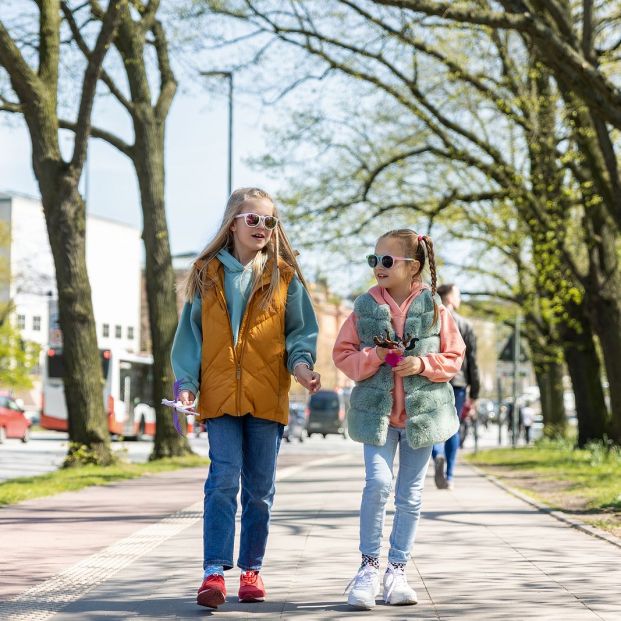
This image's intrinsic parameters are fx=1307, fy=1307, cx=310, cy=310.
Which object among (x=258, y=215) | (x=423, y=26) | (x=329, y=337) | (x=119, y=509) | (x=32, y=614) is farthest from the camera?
(x=329, y=337)

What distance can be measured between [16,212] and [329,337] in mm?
51955

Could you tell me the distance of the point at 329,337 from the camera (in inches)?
5349

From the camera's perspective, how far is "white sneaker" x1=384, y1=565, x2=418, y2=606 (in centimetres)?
596

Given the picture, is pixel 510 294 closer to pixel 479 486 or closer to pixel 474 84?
pixel 474 84

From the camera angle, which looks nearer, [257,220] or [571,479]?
[257,220]

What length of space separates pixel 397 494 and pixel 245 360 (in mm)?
1020

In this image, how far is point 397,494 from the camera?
626 centimetres

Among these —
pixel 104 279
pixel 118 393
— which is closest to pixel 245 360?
pixel 118 393

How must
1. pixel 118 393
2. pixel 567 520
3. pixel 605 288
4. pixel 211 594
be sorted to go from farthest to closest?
1. pixel 118 393
2. pixel 605 288
3. pixel 567 520
4. pixel 211 594

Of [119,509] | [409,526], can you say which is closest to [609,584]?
[409,526]

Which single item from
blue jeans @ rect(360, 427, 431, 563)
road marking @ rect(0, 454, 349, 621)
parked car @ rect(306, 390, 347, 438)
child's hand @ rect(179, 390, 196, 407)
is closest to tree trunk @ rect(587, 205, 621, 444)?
road marking @ rect(0, 454, 349, 621)

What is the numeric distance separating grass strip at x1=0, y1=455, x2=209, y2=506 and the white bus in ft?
68.9

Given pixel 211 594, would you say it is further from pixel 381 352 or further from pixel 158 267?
pixel 158 267

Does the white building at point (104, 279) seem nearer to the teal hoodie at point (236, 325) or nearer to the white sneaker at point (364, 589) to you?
the teal hoodie at point (236, 325)
